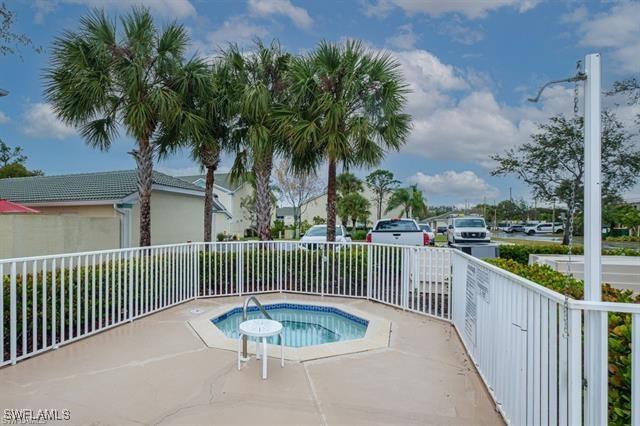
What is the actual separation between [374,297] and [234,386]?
4150 mm

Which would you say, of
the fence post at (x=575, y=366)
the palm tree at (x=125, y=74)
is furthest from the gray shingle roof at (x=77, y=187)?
the fence post at (x=575, y=366)

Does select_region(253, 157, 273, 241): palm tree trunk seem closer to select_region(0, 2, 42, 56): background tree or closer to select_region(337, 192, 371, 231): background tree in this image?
select_region(0, 2, 42, 56): background tree

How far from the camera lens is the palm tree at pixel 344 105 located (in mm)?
8055

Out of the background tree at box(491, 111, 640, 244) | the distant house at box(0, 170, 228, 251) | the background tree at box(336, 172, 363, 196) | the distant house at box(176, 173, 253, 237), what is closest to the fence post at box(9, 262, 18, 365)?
the distant house at box(0, 170, 228, 251)

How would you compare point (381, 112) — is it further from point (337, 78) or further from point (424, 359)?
point (424, 359)

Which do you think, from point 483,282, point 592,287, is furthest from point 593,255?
point 483,282

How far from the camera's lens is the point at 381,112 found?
838 centimetres

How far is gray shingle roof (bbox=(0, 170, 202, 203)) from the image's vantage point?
13.0 meters

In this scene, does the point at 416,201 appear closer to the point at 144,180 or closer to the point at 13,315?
the point at 144,180

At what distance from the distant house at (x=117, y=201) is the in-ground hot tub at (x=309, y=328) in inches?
284

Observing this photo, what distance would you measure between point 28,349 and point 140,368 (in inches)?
55.0

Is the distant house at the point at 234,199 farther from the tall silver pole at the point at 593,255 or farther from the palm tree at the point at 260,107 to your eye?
the tall silver pole at the point at 593,255

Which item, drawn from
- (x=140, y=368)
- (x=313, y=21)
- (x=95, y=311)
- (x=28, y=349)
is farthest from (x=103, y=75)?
(x=140, y=368)

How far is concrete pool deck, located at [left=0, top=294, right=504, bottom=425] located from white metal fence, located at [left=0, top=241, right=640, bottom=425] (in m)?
0.31
